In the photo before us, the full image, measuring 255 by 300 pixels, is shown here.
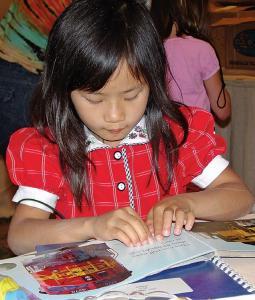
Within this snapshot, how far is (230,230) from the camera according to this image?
36.0 inches

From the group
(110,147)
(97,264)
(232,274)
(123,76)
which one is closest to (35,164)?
(110,147)

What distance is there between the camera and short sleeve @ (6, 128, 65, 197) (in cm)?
107

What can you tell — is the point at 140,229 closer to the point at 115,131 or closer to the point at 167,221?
the point at 167,221

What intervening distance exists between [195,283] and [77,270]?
0.49 ft

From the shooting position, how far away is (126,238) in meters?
0.85

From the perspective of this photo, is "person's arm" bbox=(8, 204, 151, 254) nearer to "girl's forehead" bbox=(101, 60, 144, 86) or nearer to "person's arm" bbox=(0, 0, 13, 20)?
"girl's forehead" bbox=(101, 60, 144, 86)

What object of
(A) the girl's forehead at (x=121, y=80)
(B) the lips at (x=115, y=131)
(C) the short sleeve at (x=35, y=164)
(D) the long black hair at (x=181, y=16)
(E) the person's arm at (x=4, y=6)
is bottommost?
(C) the short sleeve at (x=35, y=164)

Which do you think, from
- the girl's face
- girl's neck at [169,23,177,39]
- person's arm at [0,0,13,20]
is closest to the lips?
the girl's face

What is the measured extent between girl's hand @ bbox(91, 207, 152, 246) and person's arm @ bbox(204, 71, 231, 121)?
1.34m

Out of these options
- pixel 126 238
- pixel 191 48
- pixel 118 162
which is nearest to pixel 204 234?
pixel 126 238

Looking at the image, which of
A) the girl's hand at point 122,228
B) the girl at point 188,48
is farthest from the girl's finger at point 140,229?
the girl at point 188,48

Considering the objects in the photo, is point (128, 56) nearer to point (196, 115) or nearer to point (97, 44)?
point (97, 44)

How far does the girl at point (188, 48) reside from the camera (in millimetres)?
2008

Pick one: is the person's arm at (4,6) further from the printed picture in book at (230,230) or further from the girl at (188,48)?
the printed picture in book at (230,230)
